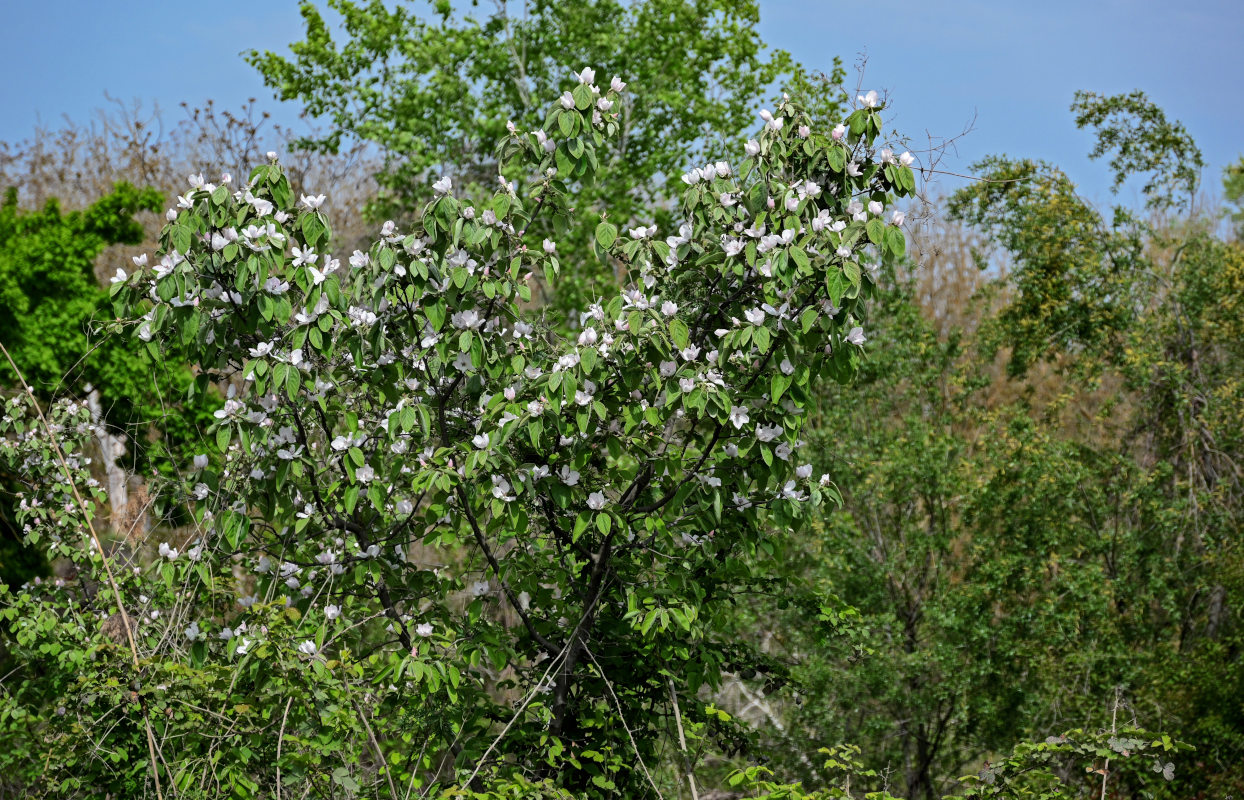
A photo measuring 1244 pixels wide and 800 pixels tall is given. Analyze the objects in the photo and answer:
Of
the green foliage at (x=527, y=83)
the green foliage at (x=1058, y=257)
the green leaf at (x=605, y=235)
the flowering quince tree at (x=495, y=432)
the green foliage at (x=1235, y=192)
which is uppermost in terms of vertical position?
the green foliage at (x=1235, y=192)

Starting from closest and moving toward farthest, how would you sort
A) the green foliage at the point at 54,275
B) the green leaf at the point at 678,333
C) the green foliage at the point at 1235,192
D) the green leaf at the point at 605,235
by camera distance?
the green leaf at the point at 678,333 < the green leaf at the point at 605,235 < the green foliage at the point at 54,275 < the green foliage at the point at 1235,192

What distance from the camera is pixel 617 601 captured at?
4.29 meters

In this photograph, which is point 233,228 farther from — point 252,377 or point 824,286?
point 824,286

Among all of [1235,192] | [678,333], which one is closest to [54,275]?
[678,333]

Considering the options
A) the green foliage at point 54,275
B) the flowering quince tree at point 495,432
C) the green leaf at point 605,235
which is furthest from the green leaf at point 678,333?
the green foliage at point 54,275

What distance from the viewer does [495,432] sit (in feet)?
11.8

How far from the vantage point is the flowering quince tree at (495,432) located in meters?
3.52

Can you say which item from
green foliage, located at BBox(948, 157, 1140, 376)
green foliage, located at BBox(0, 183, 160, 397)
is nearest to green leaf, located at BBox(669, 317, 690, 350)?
green foliage, located at BBox(948, 157, 1140, 376)

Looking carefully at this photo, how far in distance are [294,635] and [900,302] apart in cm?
847

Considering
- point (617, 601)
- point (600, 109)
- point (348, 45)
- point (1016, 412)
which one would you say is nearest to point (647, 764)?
point (617, 601)

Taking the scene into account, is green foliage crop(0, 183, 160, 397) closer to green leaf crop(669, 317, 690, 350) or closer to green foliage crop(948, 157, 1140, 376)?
green foliage crop(948, 157, 1140, 376)

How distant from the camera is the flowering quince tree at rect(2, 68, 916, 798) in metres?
3.52

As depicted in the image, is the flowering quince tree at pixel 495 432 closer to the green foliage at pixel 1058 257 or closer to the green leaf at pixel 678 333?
the green leaf at pixel 678 333

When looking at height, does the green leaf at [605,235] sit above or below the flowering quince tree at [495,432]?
above
